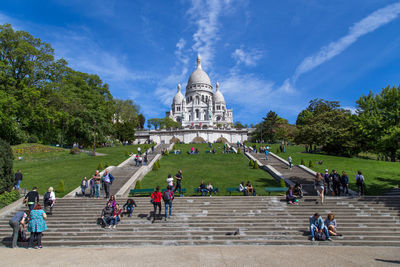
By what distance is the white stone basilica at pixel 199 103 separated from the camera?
103125 millimetres

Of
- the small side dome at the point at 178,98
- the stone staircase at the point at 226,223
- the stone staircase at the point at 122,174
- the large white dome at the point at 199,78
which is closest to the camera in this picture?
the stone staircase at the point at 226,223

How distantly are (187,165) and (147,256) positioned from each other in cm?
1555

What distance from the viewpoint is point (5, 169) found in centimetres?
1201

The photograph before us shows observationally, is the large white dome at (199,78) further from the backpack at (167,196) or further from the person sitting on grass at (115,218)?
the person sitting on grass at (115,218)

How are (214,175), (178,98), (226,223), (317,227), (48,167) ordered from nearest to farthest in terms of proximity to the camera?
(317,227) < (226,223) < (214,175) < (48,167) < (178,98)

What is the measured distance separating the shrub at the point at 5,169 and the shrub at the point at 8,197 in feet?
0.91

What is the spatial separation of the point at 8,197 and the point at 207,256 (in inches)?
417

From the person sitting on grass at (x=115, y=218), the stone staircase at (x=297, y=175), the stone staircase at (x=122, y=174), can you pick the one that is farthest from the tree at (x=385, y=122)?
the stone staircase at (x=122, y=174)

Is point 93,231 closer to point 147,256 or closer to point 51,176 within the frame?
point 147,256

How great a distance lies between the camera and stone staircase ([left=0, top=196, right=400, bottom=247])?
8594 mm

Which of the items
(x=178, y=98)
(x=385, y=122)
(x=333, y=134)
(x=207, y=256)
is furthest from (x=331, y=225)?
(x=178, y=98)

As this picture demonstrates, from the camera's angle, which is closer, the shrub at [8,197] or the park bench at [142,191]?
the shrub at [8,197]

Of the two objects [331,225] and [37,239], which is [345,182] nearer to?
[331,225]

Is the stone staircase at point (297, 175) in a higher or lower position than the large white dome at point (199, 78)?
lower
